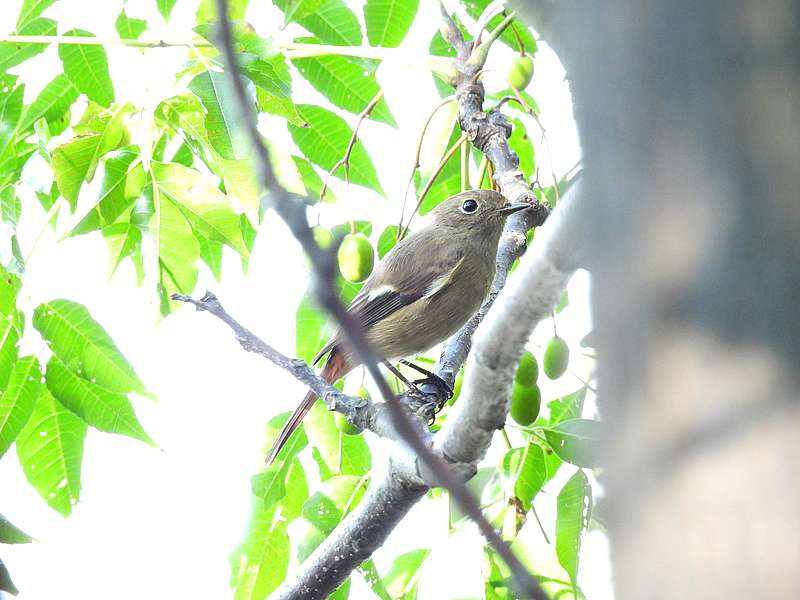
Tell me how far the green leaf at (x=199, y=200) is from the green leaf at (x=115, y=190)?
0.33ft

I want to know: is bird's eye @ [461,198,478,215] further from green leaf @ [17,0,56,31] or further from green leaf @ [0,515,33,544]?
green leaf @ [0,515,33,544]

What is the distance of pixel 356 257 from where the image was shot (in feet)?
11.5

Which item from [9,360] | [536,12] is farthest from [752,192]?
[9,360]

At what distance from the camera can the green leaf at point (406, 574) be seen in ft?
10.6

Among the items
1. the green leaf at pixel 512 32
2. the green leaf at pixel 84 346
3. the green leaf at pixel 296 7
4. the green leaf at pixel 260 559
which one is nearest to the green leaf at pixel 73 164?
the green leaf at pixel 84 346

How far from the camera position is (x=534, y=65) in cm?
384

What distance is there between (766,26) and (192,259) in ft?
9.23

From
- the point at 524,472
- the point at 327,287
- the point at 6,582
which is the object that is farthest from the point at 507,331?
the point at 524,472

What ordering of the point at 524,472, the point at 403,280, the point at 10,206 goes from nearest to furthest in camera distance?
the point at 524,472 → the point at 10,206 → the point at 403,280

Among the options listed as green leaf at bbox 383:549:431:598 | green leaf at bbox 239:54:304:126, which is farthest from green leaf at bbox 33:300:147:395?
green leaf at bbox 383:549:431:598

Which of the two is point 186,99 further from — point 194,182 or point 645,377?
point 645,377

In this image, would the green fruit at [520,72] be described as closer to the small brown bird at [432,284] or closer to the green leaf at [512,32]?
the green leaf at [512,32]

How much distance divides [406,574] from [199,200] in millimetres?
1439

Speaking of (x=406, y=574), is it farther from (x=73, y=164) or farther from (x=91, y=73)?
(x=91, y=73)
